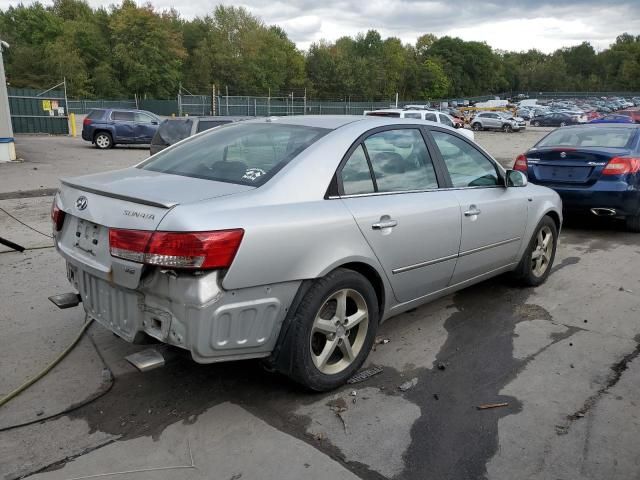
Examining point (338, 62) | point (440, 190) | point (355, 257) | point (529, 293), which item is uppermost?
point (338, 62)

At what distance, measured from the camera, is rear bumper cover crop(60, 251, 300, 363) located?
8.86 ft

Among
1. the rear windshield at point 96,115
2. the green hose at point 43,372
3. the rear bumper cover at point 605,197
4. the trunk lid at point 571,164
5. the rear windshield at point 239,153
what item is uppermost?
the rear windshield at point 239,153

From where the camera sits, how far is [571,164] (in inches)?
301

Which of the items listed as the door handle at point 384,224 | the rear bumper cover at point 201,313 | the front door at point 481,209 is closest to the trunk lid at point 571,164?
the front door at point 481,209

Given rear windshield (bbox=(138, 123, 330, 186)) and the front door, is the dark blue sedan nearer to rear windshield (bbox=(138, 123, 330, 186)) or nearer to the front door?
the front door

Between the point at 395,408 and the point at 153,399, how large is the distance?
4.65 ft

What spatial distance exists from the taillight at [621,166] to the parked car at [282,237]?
12.7ft

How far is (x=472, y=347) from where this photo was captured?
4078mm

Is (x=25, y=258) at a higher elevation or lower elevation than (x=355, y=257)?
lower

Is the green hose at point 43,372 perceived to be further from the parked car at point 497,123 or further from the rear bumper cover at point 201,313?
the parked car at point 497,123

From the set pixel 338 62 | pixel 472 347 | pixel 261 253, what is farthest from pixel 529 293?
pixel 338 62

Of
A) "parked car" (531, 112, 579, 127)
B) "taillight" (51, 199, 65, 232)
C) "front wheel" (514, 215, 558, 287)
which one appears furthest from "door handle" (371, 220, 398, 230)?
"parked car" (531, 112, 579, 127)

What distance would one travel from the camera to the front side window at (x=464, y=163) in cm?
427

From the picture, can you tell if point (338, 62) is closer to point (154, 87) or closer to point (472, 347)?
point (154, 87)
